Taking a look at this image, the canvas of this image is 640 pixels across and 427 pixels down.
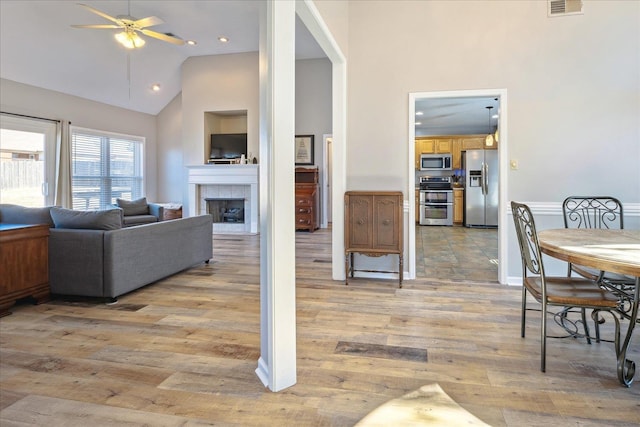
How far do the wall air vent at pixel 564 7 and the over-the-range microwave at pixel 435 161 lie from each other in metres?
6.21

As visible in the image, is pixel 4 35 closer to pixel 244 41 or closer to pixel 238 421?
pixel 244 41

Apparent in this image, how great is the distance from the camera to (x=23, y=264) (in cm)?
323

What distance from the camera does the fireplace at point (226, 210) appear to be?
8.38 meters

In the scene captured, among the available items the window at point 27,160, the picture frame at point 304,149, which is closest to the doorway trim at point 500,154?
the picture frame at point 304,149

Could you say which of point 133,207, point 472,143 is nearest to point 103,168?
point 133,207

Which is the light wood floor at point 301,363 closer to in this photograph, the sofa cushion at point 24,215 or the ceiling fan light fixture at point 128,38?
the sofa cushion at point 24,215

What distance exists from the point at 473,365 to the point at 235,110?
7210mm

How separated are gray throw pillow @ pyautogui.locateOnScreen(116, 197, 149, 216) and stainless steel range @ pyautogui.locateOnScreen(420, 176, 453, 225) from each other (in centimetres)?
656

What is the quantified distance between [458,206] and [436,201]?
0.78 m

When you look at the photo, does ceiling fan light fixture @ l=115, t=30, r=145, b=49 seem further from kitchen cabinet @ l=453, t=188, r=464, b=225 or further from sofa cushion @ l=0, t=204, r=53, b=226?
kitchen cabinet @ l=453, t=188, r=464, b=225

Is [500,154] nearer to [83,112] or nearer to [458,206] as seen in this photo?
[458,206]

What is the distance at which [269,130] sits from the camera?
6.14ft

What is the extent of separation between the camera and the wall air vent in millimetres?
3812

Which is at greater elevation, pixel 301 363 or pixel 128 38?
pixel 128 38
